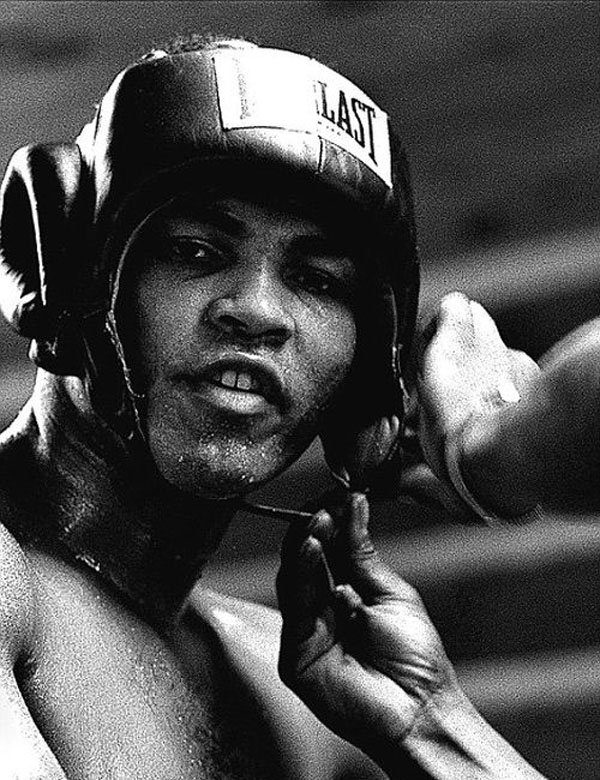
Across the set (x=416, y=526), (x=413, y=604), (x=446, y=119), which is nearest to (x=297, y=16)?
(x=446, y=119)

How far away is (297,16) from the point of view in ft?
13.1

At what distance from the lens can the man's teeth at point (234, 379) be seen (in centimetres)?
246

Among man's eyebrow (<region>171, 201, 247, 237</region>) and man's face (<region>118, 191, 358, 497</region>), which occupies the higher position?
man's eyebrow (<region>171, 201, 247, 237</region>)

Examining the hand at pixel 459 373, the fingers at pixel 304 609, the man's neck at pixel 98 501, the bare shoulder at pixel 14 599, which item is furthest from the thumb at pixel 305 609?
the bare shoulder at pixel 14 599

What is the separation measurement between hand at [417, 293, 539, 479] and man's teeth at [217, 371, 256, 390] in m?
0.19

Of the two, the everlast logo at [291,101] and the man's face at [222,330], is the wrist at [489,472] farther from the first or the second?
the everlast logo at [291,101]

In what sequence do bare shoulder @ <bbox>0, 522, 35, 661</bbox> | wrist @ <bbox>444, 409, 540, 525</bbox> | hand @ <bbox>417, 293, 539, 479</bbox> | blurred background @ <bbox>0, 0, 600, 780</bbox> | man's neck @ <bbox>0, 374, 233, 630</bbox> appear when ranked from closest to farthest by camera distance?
wrist @ <bbox>444, 409, 540, 525</bbox> → bare shoulder @ <bbox>0, 522, 35, 661</bbox> → hand @ <bbox>417, 293, 539, 479</bbox> → man's neck @ <bbox>0, 374, 233, 630</bbox> → blurred background @ <bbox>0, 0, 600, 780</bbox>

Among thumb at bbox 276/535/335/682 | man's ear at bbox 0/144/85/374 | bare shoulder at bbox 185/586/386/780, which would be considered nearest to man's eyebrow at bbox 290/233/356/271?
man's ear at bbox 0/144/85/374

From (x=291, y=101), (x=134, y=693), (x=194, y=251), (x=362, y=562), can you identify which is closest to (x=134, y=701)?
(x=134, y=693)

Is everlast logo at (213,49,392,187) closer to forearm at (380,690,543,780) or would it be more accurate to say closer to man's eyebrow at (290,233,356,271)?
man's eyebrow at (290,233,356,271)

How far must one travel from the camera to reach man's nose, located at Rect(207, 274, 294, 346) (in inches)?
96.0

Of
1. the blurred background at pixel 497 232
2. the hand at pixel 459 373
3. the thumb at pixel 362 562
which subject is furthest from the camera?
the blurred background at pixel 497 232

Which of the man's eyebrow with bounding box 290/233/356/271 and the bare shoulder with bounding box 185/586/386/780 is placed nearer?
the man's eyebrow with bounding box 290/233/356/271

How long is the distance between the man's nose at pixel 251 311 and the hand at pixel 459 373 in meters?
0.17
